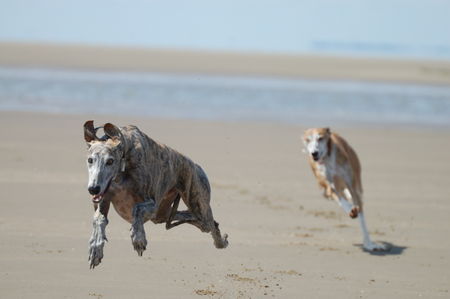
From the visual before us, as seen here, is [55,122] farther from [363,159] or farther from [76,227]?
[76,227]

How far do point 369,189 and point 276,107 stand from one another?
14342mm

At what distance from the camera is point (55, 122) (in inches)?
907

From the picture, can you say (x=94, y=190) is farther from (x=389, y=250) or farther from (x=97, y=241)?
(x=389, y=250)

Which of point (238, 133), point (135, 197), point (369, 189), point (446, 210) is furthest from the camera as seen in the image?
point (238, 133)

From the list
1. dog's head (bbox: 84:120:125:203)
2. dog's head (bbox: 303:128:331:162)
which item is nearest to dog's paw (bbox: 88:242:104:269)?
dog's head (bbox: 84:120:125:203)

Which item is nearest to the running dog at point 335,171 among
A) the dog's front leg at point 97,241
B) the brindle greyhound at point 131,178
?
the brindle greyhound at point 131,178

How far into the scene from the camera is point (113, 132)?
6.94 meters

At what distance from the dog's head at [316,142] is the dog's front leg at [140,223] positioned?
567 cm

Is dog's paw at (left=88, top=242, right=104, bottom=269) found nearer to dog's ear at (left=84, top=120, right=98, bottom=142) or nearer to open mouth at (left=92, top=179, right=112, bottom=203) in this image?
open mouth at (left=92, top=179, right=112, bottom=203)

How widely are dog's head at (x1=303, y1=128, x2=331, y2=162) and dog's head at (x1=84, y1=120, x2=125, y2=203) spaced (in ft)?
19.4

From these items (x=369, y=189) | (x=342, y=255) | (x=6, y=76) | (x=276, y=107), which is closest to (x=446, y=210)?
(x=369, y=189)

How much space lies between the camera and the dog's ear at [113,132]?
6.89 metres

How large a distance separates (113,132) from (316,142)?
601 centimetres

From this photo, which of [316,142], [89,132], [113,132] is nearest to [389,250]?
[316,142]
